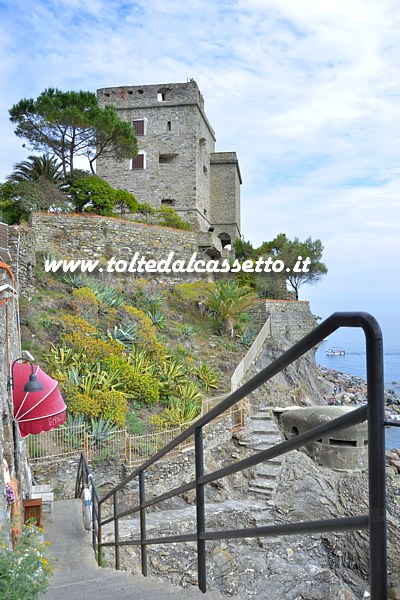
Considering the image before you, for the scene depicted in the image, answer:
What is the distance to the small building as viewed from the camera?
14.2m

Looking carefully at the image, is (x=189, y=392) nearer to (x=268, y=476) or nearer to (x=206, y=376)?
(x=206, y=376)

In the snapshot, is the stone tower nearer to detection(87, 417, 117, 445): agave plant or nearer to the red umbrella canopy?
detection(87, 417, 117, 445): agave plant

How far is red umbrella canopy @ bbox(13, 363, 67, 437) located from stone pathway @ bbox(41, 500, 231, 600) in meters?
1.86

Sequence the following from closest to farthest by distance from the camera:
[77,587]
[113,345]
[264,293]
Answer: [77,587]
[113,345]
[264,293]

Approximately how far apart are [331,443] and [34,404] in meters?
10.5

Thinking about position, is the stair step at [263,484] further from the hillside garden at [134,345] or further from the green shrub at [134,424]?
the green shrub at [134,424]

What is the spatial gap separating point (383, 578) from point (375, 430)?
33 centimetres

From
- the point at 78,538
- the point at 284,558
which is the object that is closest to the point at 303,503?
the point at 284,558

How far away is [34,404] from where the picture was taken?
693 centimetres

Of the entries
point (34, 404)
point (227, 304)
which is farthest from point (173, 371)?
point (34, 404)

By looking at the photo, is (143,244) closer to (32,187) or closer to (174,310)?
(174,310)

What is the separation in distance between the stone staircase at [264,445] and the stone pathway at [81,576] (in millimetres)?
5193

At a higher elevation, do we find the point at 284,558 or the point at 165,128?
the point at 165,128

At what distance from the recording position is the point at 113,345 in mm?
15039
